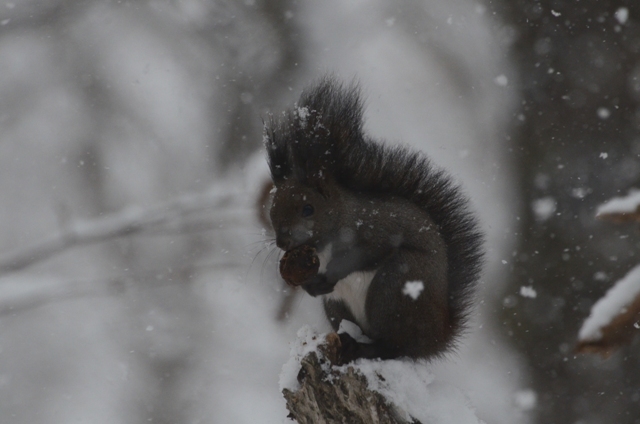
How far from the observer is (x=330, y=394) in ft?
8.38

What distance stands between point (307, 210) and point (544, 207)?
2.80m

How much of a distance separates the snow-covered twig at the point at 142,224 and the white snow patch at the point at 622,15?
133 inches

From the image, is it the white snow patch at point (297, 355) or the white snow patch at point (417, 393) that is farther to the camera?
the white snow patch at point (297, 355)

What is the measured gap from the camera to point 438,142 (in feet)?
19.1

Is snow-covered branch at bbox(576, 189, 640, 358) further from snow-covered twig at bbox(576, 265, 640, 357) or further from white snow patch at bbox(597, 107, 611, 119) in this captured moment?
white snow patch at bbox(597, 107, 611, 119)

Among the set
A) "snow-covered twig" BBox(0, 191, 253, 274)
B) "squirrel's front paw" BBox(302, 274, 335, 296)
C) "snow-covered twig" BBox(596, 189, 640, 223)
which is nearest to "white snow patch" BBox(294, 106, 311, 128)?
"squirrel's front paw" BBox(302, 274, 335, 296)

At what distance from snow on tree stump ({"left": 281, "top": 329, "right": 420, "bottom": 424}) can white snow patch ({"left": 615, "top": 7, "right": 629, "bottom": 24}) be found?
13.6 feet

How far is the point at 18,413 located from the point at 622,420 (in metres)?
5.64

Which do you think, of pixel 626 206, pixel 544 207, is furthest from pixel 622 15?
pixel 626 206

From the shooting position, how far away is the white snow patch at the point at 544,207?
527cm

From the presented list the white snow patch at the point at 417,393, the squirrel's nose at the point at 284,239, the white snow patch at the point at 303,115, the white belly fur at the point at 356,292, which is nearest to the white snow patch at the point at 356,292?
the white belly fur at the point at 356,292

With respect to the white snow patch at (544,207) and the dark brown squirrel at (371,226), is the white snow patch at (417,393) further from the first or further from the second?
the white snow patch at (544,207)

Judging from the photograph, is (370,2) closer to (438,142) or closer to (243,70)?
(243,70)

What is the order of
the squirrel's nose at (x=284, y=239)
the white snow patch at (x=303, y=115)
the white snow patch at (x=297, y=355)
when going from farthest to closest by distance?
the white snow patch at (x=303, y=115)
the squirrel's nose at (x=284, y=239)
the white snow patch at (x=297, y=355)
